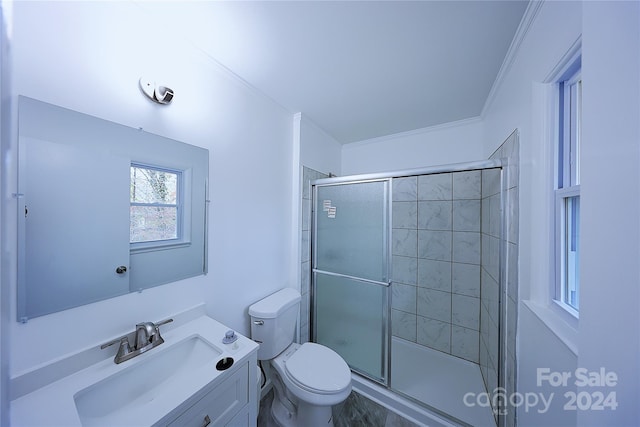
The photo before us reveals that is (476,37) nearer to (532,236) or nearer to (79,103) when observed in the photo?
(532,236)

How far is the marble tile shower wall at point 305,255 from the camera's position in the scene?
74.9 inches

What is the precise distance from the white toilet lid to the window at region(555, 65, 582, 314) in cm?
115

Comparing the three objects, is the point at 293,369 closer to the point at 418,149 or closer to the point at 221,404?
the point at 221,404

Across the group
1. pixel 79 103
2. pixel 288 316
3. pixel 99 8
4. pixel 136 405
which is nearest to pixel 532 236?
pixel 288 316

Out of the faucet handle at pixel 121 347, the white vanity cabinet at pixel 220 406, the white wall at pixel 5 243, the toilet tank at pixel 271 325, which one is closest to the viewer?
the white wall at pixel 5 243

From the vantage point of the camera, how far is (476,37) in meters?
1.05

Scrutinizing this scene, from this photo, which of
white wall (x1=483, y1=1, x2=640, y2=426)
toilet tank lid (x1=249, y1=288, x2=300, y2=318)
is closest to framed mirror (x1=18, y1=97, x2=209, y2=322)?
toilet tank lid (x1=249, y1=288, x2=300, y2=318)

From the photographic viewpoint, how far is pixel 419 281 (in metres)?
2.17

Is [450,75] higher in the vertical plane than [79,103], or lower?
higher

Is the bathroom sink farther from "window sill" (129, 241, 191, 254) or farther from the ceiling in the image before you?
the ceiling

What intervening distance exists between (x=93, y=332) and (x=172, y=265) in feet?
1.14

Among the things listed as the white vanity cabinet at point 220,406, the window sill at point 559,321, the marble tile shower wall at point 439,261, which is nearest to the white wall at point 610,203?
the window sill at point 559,321

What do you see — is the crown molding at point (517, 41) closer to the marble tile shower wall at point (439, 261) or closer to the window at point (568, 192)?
the window at point (568, 192)

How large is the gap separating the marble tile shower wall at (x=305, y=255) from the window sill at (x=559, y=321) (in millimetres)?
1471
